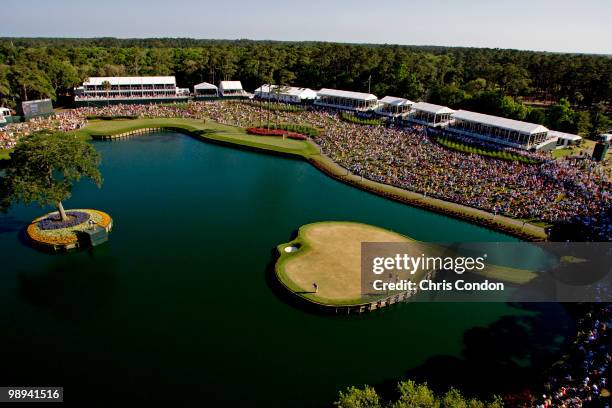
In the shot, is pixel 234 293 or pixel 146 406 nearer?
pixel 146 406

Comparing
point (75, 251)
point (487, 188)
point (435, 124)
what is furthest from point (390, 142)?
point (75, 251)

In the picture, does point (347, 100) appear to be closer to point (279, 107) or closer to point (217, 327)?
point (279, 107)

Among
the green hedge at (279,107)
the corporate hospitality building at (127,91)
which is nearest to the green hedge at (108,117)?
the corporate hospitality building at (127,91)

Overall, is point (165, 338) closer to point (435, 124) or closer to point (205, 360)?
point (205, 360)

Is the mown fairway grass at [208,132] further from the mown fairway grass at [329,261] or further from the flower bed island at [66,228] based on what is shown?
the flower bed island at [66,228]

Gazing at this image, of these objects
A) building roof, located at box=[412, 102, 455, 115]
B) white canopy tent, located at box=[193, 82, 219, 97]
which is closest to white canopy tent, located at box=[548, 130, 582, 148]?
building roof, located at box=[412, 102, 455, 115]

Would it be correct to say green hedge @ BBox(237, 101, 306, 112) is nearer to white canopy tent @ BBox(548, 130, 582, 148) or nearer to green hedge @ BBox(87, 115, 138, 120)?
green hedge @ BBox(87, 115, 138, 120)
